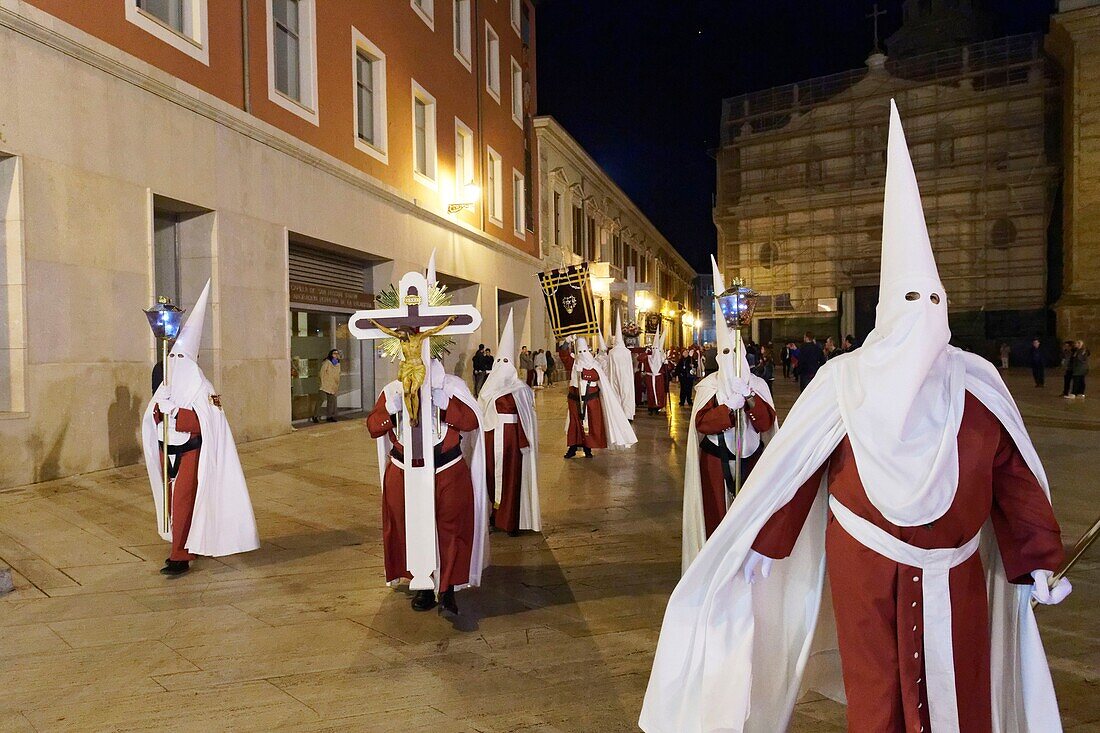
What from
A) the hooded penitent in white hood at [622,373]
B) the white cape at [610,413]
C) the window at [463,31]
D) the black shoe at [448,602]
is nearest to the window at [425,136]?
the window at [463,31]

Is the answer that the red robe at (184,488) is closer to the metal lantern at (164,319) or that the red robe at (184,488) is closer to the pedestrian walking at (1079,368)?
the metal lantern at (164,319)

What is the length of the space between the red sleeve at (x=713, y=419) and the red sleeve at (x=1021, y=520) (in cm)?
241

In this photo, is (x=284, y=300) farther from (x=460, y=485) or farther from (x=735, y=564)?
(x=735, y=564)

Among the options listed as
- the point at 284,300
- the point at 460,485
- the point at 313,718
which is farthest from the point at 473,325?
the point at 284,300

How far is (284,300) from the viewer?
12.8m

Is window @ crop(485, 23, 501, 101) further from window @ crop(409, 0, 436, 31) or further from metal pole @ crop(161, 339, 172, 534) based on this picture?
metal pole @ crop(161, 339, 172, 534)

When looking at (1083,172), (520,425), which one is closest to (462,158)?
(520,425)

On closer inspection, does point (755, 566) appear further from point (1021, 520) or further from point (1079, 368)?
point (1079, 368)

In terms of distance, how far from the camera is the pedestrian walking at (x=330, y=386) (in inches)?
572

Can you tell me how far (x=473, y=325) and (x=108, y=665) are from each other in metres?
2.76

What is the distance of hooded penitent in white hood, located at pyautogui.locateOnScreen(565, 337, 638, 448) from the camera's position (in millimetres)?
11945

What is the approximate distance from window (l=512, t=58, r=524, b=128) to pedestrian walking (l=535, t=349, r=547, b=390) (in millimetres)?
8361

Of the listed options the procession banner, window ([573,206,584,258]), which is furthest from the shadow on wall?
window ([573,206,584,258])

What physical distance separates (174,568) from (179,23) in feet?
29.2
